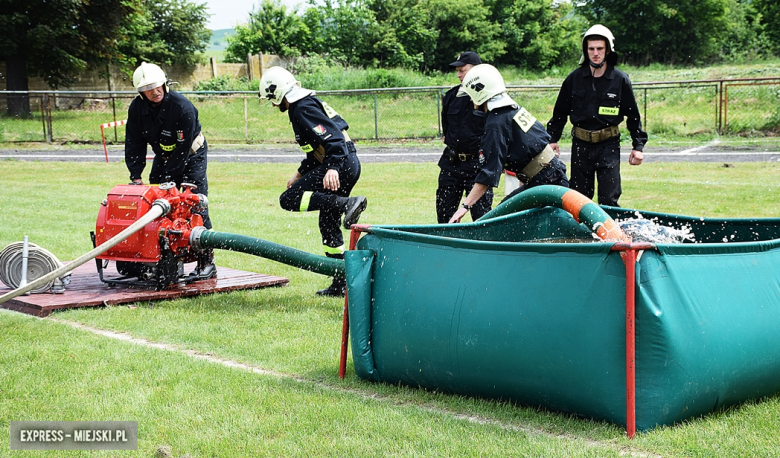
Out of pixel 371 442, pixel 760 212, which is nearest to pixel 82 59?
pixel 760 212

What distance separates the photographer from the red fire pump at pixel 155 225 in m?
7.09

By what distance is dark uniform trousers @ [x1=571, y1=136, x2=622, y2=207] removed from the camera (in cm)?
787

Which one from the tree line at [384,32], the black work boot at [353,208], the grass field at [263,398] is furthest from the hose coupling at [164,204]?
the tree line at [384,32]

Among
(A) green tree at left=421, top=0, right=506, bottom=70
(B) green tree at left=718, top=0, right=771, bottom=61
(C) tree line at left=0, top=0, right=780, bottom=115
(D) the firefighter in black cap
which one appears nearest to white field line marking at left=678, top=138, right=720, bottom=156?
(D) the firefighter in black cap

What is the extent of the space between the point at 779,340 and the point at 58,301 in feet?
17.8

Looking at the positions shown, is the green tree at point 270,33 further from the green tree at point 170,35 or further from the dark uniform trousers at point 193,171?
the dark uniform trousers at point 193,171

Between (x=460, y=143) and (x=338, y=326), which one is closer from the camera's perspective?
(x=338, y=326)

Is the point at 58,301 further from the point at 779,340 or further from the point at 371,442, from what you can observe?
the point at 779,340

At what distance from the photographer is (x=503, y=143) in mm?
6223

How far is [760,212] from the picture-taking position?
11141mm

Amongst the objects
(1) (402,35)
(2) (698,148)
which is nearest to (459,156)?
(2) (698,148)

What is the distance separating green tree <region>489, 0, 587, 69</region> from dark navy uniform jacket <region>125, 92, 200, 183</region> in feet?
139

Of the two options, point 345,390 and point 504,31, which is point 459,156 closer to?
point 345,390

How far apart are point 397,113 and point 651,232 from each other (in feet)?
69.4
